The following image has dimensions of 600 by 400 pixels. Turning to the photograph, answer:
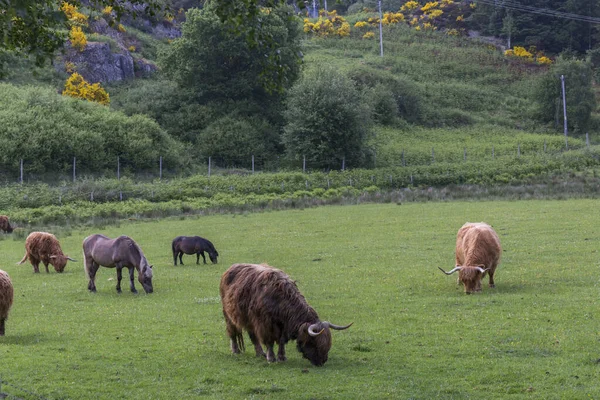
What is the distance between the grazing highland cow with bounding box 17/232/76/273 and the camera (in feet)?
84.1

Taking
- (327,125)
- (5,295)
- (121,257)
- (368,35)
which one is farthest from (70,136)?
(368,35)

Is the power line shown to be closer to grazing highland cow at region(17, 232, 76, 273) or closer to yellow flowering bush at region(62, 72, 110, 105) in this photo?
yellow flowering bush at region(62, 72, 110, 105)

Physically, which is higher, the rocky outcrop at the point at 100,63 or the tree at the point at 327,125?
the rocky outcrop at the point at 100,63

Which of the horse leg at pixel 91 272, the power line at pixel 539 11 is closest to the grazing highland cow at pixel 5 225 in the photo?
the horse leg at pixel 91 272

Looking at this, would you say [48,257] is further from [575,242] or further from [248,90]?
[248,90]

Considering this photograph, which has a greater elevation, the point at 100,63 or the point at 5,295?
the point at 100,63

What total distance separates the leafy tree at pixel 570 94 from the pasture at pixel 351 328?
5784 cm

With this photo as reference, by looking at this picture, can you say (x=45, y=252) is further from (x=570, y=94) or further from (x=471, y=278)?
(x=570, y=94)

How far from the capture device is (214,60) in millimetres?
70562

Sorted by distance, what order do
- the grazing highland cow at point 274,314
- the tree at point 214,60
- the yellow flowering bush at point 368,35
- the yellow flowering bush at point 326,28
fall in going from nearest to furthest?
the grazing highland cow at point 274,314 → the tree at point 214,60 → the yellow flowering bush at point 368,35 → the yellow flowering bush at point 326,28

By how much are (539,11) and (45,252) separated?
10721 centimetres

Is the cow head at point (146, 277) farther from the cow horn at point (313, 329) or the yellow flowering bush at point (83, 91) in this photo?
the yellow flowering bush at point (83, 91)

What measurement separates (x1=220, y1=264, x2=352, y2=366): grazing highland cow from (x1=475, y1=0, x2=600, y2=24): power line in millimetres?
111711

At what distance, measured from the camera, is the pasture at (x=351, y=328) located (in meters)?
11.5
